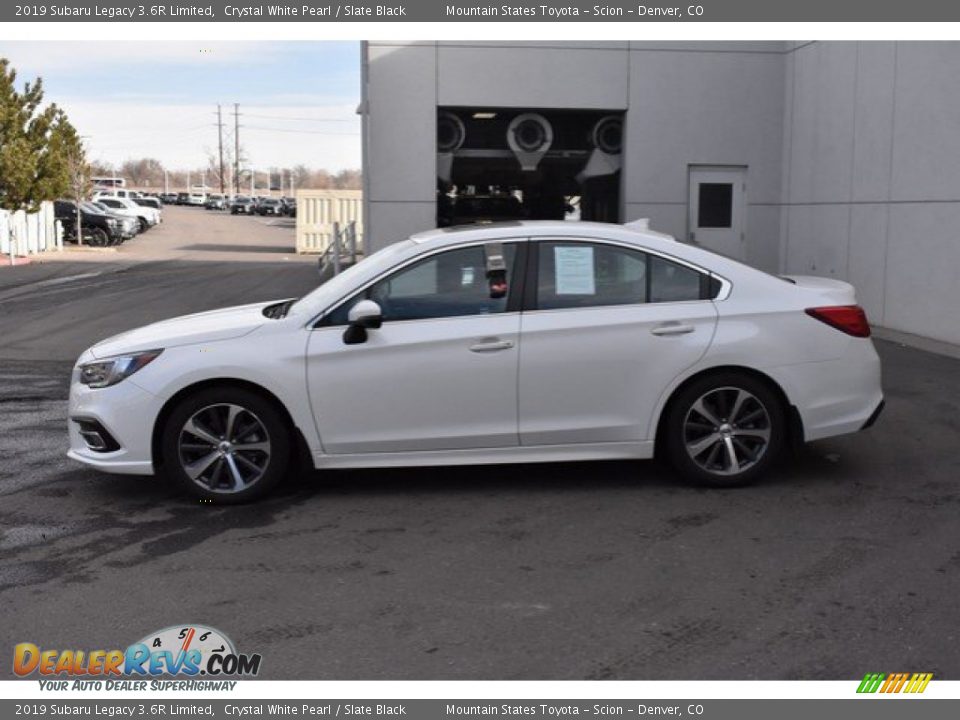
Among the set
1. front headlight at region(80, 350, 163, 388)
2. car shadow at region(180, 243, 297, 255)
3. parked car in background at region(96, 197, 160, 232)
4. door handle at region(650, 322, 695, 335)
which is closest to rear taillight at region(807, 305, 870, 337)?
→ door handle at region(650, 322, 695, 335)

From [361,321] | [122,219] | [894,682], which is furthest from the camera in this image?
[122,219]

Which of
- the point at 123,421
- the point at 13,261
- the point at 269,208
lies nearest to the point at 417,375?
the point at 123,421

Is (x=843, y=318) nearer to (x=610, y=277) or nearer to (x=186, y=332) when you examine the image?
(x=610, y=277)

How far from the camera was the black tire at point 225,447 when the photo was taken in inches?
237

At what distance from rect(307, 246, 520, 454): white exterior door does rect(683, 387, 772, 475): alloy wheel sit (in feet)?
3.54

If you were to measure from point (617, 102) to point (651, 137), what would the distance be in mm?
735

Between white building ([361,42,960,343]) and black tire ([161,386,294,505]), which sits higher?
white building ([361,42,960,343])

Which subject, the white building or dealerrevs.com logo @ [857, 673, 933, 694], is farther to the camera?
the white building

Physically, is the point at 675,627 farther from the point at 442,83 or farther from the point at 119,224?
the point at 119,224

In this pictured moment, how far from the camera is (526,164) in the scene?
17.0 metres

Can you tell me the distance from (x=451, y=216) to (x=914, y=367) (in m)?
8.21

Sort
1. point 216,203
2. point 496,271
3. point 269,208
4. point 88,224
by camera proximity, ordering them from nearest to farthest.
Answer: point 496,271 → point 88,224 → point 269,208 → point 216,203

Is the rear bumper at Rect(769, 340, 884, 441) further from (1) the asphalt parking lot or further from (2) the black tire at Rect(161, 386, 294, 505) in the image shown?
(2) the black tire at Rect(161, 386, 294, 505)

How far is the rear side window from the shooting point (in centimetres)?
625
